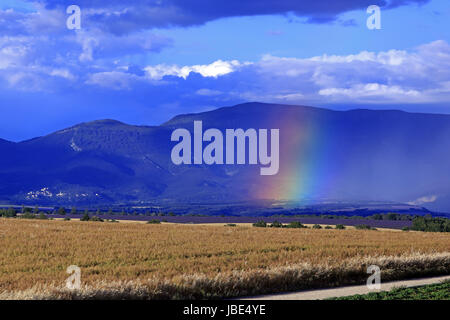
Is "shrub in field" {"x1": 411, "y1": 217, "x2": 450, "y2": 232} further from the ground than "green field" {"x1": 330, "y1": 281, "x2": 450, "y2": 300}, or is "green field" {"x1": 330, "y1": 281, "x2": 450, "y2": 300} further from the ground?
"green field" {"x1": 330, "y1": 281, "x2": 450, "y2": 300}

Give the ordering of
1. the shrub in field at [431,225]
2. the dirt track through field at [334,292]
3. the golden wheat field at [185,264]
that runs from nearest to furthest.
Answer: the golden wheat field at [185,264], the dirt track through field at [334,292], the shrub in field at [431,225]

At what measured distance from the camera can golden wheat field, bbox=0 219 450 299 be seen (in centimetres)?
1891

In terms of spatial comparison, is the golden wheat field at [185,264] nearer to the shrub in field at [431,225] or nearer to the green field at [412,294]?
the green field at [412,294]

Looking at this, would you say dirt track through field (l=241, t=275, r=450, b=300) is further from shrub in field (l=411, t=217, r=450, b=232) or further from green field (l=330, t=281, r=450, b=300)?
shrub in field (l=411, t=217, r=450, b=232)

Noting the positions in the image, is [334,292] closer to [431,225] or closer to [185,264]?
[185,264]

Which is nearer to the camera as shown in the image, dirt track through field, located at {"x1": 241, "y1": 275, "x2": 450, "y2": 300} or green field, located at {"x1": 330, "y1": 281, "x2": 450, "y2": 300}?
green field, located at {"x1": 330, "y1": 281, "x2": 450, "y2": 300}

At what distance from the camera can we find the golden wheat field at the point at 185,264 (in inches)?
744

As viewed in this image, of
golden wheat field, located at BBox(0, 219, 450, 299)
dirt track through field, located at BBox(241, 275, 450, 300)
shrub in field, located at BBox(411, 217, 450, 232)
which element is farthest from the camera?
shrub in field, located at BBox(411, 217, 450, 232)

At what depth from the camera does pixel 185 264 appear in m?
24.5

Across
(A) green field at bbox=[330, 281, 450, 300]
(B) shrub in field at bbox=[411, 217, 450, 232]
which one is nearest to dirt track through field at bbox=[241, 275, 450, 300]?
(A) green field at bbox=[330, 281, 450, 300]

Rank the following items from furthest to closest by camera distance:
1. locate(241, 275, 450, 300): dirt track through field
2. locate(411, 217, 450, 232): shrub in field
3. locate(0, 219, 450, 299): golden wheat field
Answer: locate(411, 217, 450, 232): shrub in field
locate(241, 275, 450, 300): dirt track through field
locate(0, 219, 450, 299): golden wheat field

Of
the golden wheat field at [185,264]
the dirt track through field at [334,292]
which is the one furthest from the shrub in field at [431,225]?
the dirt track through field at [334,292]
